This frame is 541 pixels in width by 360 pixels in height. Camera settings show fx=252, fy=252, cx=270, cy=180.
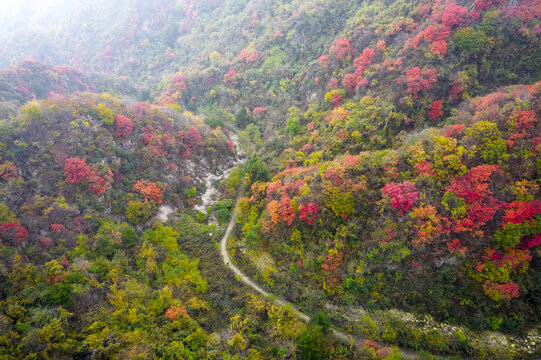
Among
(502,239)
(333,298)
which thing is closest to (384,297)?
(333,298)

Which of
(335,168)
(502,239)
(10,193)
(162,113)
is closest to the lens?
(502,239)

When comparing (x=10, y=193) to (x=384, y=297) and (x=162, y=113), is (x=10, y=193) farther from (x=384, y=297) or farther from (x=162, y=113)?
(x=384, y=297)

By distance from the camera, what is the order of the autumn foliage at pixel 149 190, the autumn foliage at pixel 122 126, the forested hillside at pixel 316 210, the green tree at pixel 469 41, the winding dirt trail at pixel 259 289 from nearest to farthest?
1. the forested hillside at pixel 316 210
2. the winding dirt trail at pixel 259 289
3. the green tree at pixel 469 41
4. the autumn foliage at pixel 149 190
5. the autumn foliage at pixel 122 126

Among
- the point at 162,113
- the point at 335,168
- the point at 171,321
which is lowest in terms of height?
the point at 171,321

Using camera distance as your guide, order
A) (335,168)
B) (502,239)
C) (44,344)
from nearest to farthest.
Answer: (44,344) < (502,239) < (335,168)

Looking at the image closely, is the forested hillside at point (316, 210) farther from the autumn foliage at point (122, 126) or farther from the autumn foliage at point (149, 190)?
the autumn foliage at point (122, 126)

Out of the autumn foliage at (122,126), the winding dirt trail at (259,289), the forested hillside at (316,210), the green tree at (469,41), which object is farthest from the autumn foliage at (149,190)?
the green tree at (469,41)

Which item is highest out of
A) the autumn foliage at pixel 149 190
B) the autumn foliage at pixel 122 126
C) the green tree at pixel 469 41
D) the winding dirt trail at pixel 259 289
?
the autumn foliage at pixel 122 126
